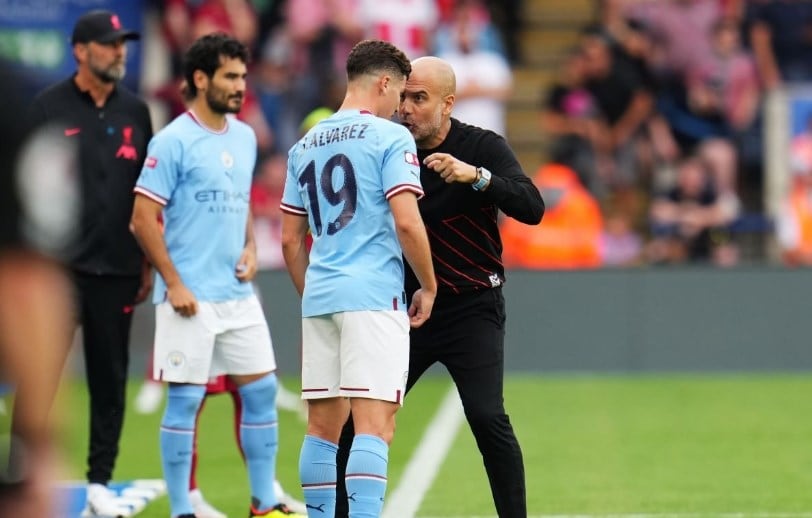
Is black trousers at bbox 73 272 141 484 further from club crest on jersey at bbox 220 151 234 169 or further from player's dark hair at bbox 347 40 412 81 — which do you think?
player's dark hair at bbox 347 40 412 81

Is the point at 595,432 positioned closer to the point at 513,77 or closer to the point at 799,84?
the point at 799,84

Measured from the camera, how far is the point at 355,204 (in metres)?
6.19

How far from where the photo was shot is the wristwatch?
6.30 meters

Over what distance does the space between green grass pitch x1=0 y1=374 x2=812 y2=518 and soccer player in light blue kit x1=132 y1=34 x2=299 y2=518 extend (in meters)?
0.68

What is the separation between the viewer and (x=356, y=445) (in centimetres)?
608

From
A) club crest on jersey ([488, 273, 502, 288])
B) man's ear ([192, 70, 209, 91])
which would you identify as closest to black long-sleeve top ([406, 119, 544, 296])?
club crest on jersey ([488, 273, 502, 288])

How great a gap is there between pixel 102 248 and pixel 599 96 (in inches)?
363

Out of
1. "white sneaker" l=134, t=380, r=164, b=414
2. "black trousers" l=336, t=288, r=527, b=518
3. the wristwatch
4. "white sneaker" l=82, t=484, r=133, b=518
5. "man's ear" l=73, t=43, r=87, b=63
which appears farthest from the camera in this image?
"white sneaker" l=134, t=380, r=164, b=414

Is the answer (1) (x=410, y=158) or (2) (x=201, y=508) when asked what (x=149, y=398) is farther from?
(1) (x=410, y=158)

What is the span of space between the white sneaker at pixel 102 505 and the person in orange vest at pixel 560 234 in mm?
7591

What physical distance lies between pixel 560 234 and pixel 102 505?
8.21m

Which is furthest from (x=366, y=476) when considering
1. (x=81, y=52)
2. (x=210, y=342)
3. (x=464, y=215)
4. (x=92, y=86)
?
(x=81, y=52)

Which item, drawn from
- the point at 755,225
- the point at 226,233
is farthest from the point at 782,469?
the point at 755,225

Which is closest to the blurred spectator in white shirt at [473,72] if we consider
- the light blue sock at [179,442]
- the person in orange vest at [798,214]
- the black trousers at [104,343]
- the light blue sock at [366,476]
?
the person in orange vest at [798,214]
